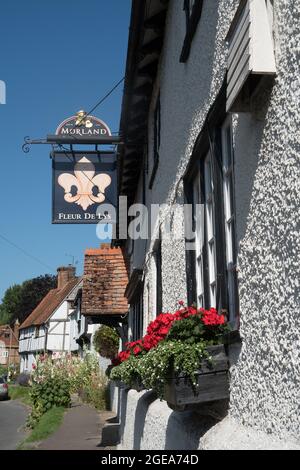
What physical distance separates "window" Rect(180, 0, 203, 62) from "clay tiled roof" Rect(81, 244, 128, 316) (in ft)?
29.1

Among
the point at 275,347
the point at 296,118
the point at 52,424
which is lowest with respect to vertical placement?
the point at 52,424

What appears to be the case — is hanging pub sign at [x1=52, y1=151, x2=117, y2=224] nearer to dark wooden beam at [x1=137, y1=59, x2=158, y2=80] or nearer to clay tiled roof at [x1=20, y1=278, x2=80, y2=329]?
dark wooden beam at [x1=137, y1=59, x2=158, y2=80]

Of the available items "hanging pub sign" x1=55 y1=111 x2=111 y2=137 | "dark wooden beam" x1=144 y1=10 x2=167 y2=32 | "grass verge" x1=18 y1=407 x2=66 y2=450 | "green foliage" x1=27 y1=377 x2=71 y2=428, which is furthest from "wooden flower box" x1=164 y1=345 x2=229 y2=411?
"green foliage" x1=27 y1=377 x2=71 y2=428

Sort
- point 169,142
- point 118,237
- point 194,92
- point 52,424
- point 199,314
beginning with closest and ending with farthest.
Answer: point 199,314 → point 194,92 → point 169,142 → point 52,424 → point 118,237

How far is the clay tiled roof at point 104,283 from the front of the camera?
1404cm

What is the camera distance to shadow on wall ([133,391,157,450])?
6277 millimetres

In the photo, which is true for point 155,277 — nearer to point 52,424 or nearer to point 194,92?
point 194,92

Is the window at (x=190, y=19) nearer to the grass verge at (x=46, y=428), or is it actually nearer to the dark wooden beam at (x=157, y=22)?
the dark wooden beam at (x=157, y=22)

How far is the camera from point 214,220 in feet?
14.2

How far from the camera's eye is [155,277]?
879cm

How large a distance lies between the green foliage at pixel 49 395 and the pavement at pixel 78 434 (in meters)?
1.44

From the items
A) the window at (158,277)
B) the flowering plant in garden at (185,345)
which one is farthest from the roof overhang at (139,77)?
the flowering plant in garden at (185,345)

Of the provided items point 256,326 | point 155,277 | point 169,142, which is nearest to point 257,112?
point 256,326

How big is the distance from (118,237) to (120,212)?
1.67 metres
